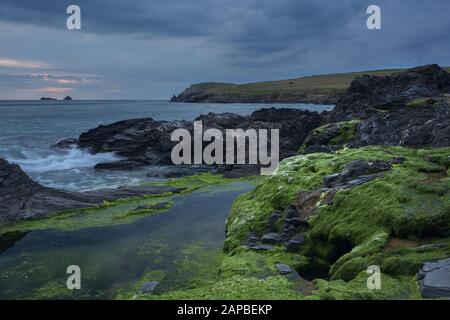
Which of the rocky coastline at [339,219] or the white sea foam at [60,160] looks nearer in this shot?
the rocky coastline at [339,219]

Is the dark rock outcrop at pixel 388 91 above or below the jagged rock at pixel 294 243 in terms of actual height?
above

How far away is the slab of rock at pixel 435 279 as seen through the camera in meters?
15.7

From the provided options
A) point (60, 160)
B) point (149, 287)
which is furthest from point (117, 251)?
point (60, 160)

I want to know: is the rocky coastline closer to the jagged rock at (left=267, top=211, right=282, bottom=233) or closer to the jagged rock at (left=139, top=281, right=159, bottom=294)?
the jagged rock at (left=267, top=211, right=282, bottom=233)

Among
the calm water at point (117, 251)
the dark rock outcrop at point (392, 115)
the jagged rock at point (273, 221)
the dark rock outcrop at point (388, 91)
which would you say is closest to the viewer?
the calm water at point (117, 251)

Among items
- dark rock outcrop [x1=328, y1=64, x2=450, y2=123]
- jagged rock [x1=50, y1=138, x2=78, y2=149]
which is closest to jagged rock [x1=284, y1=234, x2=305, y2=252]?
dark rock outcrop [x1=328, y1=64, x2=450, y2=123]

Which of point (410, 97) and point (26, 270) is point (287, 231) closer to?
point (26, 270)

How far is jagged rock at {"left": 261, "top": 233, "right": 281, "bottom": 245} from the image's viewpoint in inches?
1019

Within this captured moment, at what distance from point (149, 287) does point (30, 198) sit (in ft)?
72.3

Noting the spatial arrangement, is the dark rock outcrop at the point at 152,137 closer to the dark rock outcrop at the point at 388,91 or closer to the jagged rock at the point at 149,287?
the dark rock outcrop at the point at 388,91

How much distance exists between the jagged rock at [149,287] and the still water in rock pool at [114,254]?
0.50m

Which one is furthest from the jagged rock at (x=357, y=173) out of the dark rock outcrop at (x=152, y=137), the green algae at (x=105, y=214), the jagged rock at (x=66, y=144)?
the jagged rock at (x=66, y=144)

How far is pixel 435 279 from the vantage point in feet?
54.0
